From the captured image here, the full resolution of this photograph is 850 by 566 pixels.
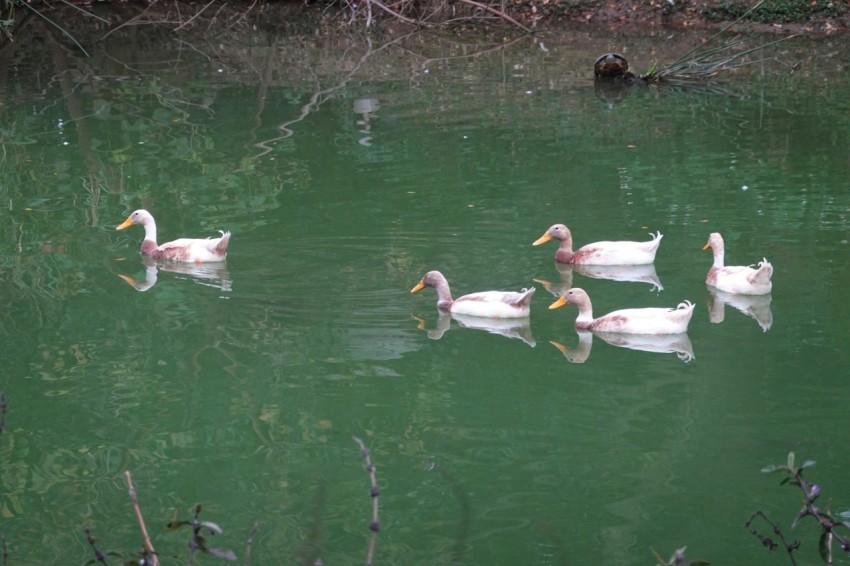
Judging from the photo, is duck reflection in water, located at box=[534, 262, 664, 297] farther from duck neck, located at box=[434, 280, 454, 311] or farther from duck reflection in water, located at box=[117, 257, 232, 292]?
duck reflection in water, located at box=[117, 257, 232, 292]

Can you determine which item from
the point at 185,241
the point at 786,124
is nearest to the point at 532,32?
the point at 786,124

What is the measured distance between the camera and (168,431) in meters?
7.39

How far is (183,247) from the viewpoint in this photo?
35.3ft

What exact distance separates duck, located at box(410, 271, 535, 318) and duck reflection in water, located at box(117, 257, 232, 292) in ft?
5.97

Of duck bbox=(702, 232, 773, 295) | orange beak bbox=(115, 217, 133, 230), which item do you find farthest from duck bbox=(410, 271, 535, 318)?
orange beak bbox=(115, 217, 133, 230)

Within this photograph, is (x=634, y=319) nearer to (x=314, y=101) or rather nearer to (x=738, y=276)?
(x=738, y=276)

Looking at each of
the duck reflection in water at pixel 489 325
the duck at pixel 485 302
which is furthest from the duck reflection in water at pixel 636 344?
the duck at pixel 485 302

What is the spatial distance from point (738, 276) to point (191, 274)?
4647 mm

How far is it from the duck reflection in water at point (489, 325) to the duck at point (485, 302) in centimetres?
3

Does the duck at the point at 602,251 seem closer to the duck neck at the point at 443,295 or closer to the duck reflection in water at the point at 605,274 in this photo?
the duck reflection in water at the point at 605,274

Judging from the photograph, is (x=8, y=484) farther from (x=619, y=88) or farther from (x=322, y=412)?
(x=619, y=88)

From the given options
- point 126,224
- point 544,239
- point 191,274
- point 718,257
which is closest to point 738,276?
point 718,257

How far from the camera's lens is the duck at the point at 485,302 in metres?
9.09

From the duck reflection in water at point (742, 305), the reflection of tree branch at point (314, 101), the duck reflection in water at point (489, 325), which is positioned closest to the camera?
the duck reflection in water at point (489, 325)
